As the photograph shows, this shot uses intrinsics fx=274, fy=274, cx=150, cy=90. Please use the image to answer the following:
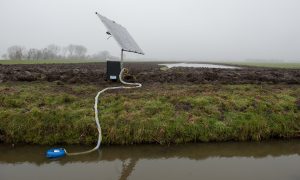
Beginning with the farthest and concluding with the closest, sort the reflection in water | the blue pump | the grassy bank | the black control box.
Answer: the black control box, the grassy bank, the blue pump, the reflection in water

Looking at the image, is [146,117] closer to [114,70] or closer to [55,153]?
[55,153]

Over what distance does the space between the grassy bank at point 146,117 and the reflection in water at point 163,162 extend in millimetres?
375

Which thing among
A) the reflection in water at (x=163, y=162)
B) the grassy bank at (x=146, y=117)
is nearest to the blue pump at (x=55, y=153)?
the reflection in water at (x=163, y=162)

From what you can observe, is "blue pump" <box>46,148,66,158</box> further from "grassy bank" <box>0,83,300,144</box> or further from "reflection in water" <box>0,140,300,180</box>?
"grassy bank" <box>0,83,300,144</box>

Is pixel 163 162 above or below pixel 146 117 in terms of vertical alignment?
below

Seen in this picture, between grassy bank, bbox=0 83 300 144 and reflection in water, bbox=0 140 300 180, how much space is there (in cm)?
37

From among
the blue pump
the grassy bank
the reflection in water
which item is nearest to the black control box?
the grassy bank

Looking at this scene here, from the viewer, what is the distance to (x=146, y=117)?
8898 millimetres

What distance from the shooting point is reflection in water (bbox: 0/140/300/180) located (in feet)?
20.9

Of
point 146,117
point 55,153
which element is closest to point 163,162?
point 146,117

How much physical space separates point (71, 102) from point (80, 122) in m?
1.59

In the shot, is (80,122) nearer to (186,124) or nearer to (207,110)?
(186,124)

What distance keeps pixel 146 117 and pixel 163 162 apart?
209 cm

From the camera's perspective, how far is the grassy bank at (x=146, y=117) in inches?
326
